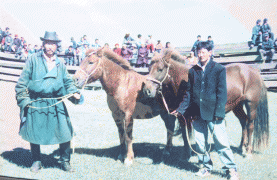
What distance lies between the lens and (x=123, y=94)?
3.11 meters

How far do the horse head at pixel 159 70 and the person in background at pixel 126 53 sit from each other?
390 millimetres

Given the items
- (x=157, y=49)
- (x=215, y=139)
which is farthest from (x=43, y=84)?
(x=215, y=139)

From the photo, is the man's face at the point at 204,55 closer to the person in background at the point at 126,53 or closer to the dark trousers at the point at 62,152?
the person in background at the point at 126,53

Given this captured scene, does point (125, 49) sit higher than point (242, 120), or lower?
higher

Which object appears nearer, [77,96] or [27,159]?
[77,96]

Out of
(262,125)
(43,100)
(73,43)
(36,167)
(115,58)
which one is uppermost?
(73,43)

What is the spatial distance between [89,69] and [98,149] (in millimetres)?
1095

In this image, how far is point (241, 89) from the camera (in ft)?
9.24

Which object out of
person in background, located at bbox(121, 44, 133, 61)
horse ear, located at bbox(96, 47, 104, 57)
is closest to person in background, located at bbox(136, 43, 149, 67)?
person in background, located at bbox(121, 44, 133, 61)

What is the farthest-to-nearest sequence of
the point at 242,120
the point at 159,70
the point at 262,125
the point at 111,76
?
the point at 111,76 → the point at 159,70 → the point at 242,120 → the point at 262,125

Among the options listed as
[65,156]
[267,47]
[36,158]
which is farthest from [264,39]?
[36,158]

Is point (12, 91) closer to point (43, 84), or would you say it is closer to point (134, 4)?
point (43, 84)

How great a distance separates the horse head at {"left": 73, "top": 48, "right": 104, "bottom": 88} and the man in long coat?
0.11m

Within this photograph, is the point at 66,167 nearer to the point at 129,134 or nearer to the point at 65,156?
the point at 65,156
